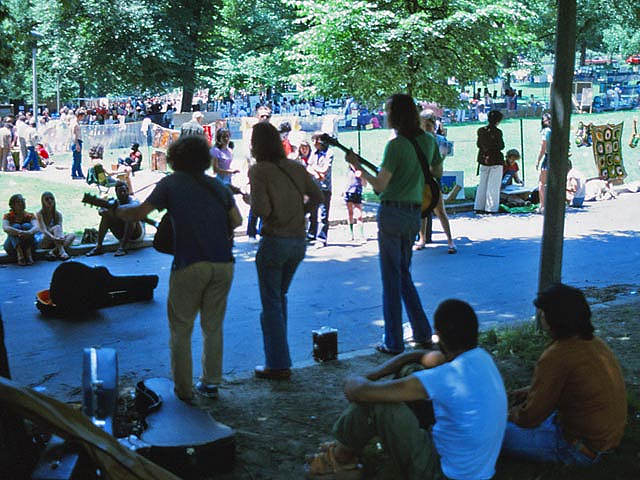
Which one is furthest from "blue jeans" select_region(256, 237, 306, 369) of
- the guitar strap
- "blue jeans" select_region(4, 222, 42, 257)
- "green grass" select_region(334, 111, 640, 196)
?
"green grass" select_region(334, 111, 640, 196)

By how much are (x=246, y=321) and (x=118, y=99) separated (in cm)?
5401

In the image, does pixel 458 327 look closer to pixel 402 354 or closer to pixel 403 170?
pixel 402 354

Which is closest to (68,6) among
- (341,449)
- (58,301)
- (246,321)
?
(58,301)

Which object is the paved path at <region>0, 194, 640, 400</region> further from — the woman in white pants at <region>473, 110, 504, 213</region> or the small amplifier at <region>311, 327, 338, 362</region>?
the woman in white pants at <region>473, 110, 504, 213</region>

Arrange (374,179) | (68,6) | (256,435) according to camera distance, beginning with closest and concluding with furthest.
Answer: (256,435)
(374,179)
(68,6)

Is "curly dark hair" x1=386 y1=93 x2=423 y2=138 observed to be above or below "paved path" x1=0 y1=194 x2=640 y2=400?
above

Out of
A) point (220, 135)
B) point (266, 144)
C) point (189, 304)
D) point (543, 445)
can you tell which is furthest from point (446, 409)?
point (220, 135)

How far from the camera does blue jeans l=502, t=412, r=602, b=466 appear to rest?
15.6 feet

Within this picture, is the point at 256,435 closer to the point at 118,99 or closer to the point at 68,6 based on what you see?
the point at 68,6

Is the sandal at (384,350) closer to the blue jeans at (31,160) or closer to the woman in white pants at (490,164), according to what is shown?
the woman in white pants at (490,164)

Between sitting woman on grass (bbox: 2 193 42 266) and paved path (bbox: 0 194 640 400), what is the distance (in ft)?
0.71

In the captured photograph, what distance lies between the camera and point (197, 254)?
19.2ft

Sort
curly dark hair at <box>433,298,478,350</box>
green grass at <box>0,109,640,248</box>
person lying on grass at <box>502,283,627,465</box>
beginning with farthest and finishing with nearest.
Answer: green grass at <box>0,109,640,248</box>
person lying on grass at <box>502,283,627,465</box>
curly dark hair at <box>433,298,478,350</box>

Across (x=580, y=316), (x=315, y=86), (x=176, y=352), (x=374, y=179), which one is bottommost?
(x=176, y=352)
